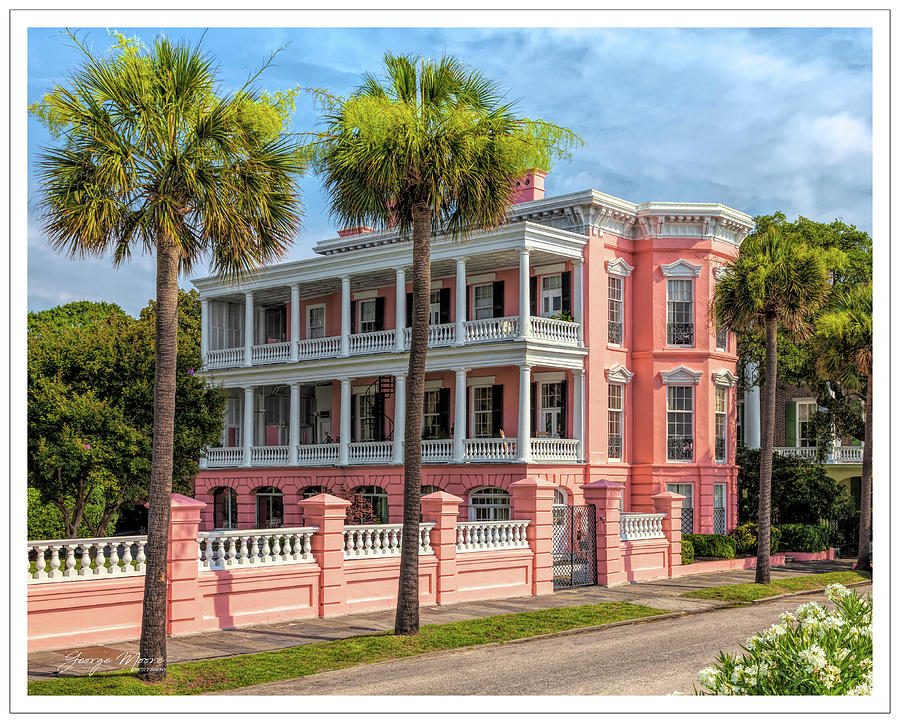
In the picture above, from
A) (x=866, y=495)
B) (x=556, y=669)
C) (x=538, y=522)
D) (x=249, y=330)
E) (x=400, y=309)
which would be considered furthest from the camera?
(x=249, y=330)

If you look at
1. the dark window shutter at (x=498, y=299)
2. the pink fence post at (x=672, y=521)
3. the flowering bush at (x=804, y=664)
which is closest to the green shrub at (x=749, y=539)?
the pink fence post at (x=672, y=521)

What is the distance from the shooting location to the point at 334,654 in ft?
50.9

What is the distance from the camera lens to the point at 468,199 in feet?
58.6

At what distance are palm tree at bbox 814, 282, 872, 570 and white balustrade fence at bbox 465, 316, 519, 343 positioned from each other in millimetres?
8787

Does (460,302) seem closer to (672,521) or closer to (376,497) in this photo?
(376,497)

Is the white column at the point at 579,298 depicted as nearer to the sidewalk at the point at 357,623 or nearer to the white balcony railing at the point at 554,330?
the white balcony railing at the point at 554,330

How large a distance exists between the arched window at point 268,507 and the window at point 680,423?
14.3 meters

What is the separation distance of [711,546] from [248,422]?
1728 cm

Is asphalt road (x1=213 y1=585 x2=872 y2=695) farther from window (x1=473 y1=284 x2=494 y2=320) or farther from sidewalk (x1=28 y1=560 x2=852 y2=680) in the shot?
window (x1=473 y1=284 x2=494 y2=320)

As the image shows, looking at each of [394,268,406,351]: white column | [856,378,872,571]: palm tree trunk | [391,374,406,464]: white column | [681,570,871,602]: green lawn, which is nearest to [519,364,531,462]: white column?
[391,374,406,464]: white column

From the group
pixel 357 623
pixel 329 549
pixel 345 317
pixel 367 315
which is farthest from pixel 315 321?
pixel 357 623

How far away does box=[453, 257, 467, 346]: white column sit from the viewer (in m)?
33.9
